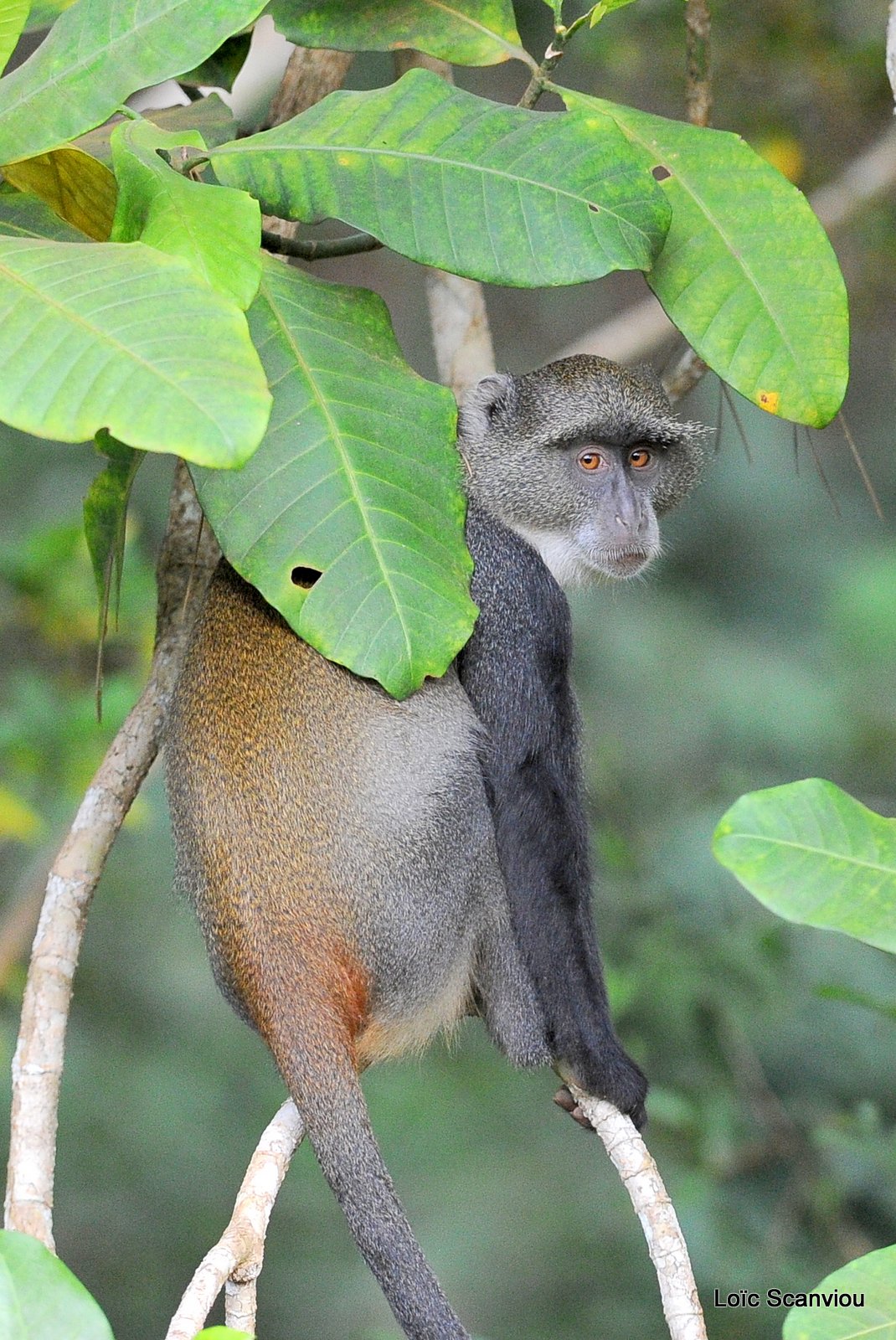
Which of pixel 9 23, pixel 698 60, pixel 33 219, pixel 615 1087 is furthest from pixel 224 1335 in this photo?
pixel 698 60

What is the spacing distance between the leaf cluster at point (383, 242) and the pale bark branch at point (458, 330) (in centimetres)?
131

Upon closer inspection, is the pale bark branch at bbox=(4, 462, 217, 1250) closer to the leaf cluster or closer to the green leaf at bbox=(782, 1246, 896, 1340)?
the leaf cluster

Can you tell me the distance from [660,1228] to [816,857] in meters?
0.95

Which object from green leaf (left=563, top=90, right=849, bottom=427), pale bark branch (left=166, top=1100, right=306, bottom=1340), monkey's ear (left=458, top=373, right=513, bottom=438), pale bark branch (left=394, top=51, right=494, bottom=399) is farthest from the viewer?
pale bark branch (left=394, top=51, right=494, bottom=399)

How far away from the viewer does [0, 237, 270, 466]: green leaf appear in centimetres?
172

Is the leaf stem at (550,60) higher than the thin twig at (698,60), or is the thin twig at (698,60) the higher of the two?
the leaf stem at (550,60)

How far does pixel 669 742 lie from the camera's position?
19.3 feet

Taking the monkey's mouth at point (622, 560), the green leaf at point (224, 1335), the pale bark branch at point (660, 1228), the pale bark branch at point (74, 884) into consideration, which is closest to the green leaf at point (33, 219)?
the pale bark branch at point (74, 884)

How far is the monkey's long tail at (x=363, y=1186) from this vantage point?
2529mm

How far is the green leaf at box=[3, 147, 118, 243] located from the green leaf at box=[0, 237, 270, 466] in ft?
2.67

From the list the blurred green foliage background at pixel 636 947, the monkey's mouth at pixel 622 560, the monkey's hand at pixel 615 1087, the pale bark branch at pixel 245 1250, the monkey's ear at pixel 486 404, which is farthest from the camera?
the blurred green foliage background at pixel 636 947

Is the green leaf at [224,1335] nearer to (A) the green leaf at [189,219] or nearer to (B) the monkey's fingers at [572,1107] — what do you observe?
(A) the green leaf at [189,219]

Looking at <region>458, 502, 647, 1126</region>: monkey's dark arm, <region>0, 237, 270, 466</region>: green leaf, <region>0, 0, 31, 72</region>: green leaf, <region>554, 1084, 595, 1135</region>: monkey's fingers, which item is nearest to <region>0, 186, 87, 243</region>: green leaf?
<region>0, 0, 31, 72</region>: green leaf

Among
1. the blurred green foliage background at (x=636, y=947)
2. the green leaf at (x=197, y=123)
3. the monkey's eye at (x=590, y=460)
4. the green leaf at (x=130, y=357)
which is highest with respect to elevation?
the green leaf at (x=130, y=357)
